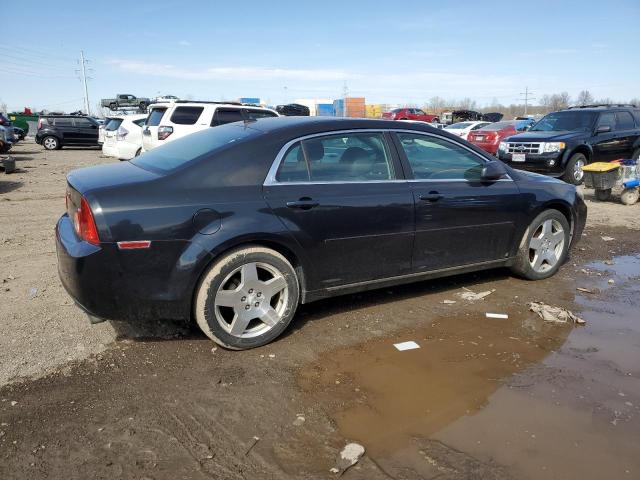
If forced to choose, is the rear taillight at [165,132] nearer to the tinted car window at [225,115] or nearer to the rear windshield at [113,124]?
the tinted car window at [225,115]

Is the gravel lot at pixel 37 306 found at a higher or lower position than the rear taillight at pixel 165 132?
lower

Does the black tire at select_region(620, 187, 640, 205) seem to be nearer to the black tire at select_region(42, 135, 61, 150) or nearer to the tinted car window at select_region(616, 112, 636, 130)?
the tinted car window at select_region(616, 112, 636, 130)

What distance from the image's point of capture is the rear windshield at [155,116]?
40.1ft

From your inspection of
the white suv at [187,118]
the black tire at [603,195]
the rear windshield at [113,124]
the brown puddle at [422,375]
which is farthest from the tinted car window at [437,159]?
the rear windshield at [113,124]

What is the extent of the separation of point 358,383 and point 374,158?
1875mm

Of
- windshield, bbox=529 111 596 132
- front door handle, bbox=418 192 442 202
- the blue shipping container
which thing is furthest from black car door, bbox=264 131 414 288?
the blue shipping container

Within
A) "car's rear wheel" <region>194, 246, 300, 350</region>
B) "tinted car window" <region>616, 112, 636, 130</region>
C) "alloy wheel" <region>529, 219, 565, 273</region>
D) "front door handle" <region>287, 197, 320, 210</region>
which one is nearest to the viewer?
"car's rear wheel" <region>194, 246, 300, 350</region>

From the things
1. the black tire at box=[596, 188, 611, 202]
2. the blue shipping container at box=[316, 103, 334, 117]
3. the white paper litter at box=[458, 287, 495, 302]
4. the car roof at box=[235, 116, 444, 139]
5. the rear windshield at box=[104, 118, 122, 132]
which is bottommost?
the white paper litter at box=[458, 287, 495, 302]

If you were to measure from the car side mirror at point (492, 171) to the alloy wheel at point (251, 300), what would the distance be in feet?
7.03

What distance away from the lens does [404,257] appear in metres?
4.28

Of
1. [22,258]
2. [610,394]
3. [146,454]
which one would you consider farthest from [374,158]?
[22,258]

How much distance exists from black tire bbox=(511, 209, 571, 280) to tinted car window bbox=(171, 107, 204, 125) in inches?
344

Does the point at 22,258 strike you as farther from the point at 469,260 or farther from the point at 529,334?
the point at 529,334

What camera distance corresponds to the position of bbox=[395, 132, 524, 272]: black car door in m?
4.34
